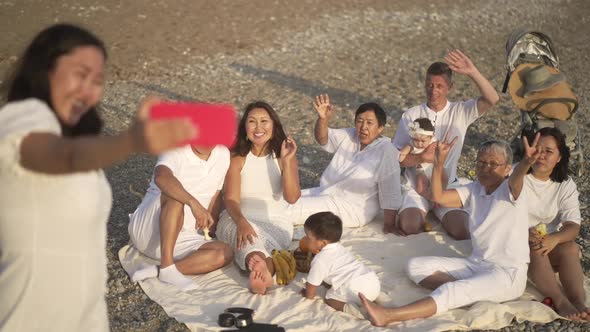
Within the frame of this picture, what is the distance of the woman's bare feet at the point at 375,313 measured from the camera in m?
4.50

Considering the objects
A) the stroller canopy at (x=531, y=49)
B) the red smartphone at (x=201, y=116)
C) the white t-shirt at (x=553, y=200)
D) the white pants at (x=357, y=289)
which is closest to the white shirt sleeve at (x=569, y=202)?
the white t-shirt at (x=553, y=200)

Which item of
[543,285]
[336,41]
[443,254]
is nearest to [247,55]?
[336,41]

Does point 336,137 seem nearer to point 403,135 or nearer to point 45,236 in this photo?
point 403,135

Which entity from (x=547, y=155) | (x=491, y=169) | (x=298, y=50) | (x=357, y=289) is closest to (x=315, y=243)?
(x=357, y=289)

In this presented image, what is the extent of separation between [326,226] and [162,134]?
289 cm

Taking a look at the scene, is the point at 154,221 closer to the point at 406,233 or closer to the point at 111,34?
the point at 406,233

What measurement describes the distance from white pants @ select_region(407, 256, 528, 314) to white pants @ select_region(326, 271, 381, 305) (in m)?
0.39

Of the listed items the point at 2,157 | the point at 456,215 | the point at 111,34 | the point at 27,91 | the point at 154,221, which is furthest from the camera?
the point at 111,34

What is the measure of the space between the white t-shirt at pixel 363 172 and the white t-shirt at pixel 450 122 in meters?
0.41

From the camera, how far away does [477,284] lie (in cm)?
469

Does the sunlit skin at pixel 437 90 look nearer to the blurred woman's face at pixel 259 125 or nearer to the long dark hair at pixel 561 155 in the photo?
the long dark hair at pixel 561 155

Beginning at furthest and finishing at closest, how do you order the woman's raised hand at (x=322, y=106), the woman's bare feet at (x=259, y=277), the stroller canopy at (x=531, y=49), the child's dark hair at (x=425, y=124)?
the stroller canopy at (x=531, y=49) < the child's dark hair at (x=425, y=124) < the woman's raised hand at (x=322, y=106) < the woman's bare feet at (x=259, y=277)

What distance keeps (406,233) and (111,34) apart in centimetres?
818

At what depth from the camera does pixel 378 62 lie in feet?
38.2
